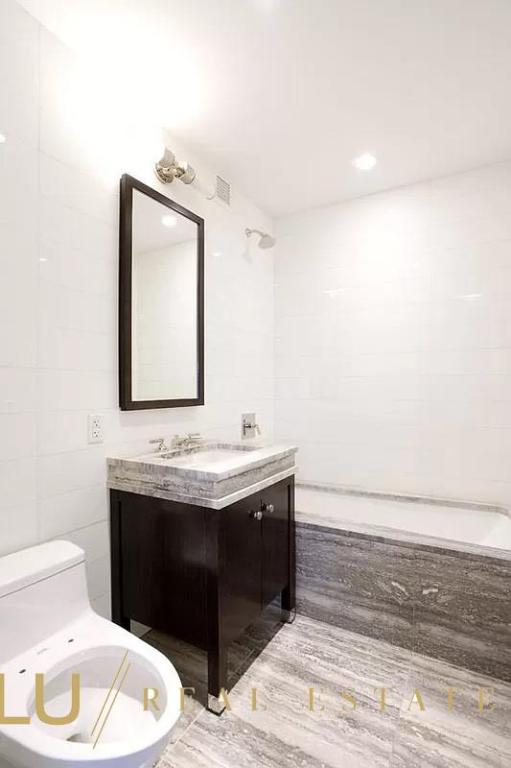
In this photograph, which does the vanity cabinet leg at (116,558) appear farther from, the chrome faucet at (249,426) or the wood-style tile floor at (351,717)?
the chrome faucet at (249,426)

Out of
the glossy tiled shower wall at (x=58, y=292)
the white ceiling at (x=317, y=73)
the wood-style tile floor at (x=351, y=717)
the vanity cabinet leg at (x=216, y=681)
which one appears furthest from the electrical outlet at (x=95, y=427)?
the white ceiling at (x=317, y=73)

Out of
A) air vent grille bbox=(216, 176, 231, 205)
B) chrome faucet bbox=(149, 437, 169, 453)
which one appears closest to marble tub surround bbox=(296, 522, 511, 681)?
chrome faucet bbox=(149, 437, 169, 453)

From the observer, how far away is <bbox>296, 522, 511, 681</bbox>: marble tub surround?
1.63 meters

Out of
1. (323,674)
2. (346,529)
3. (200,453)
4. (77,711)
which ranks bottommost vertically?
(323,674)

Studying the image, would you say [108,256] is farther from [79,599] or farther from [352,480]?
[352,480]

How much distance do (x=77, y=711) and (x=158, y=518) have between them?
0.62 metres

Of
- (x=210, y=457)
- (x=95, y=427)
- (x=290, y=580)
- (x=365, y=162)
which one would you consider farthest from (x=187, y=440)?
(x=365, y=162)

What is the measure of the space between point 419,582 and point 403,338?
59.6 inches

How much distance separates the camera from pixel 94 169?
1.60 m

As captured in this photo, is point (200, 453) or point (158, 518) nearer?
point (158, 518)

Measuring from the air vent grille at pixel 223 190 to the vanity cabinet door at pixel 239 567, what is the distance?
1.85 meters

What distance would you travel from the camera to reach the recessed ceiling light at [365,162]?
88.0 inches

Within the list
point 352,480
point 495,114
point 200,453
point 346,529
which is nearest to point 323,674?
point 346,529

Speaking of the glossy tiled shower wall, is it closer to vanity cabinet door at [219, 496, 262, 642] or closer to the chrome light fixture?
the chrome light fixture
